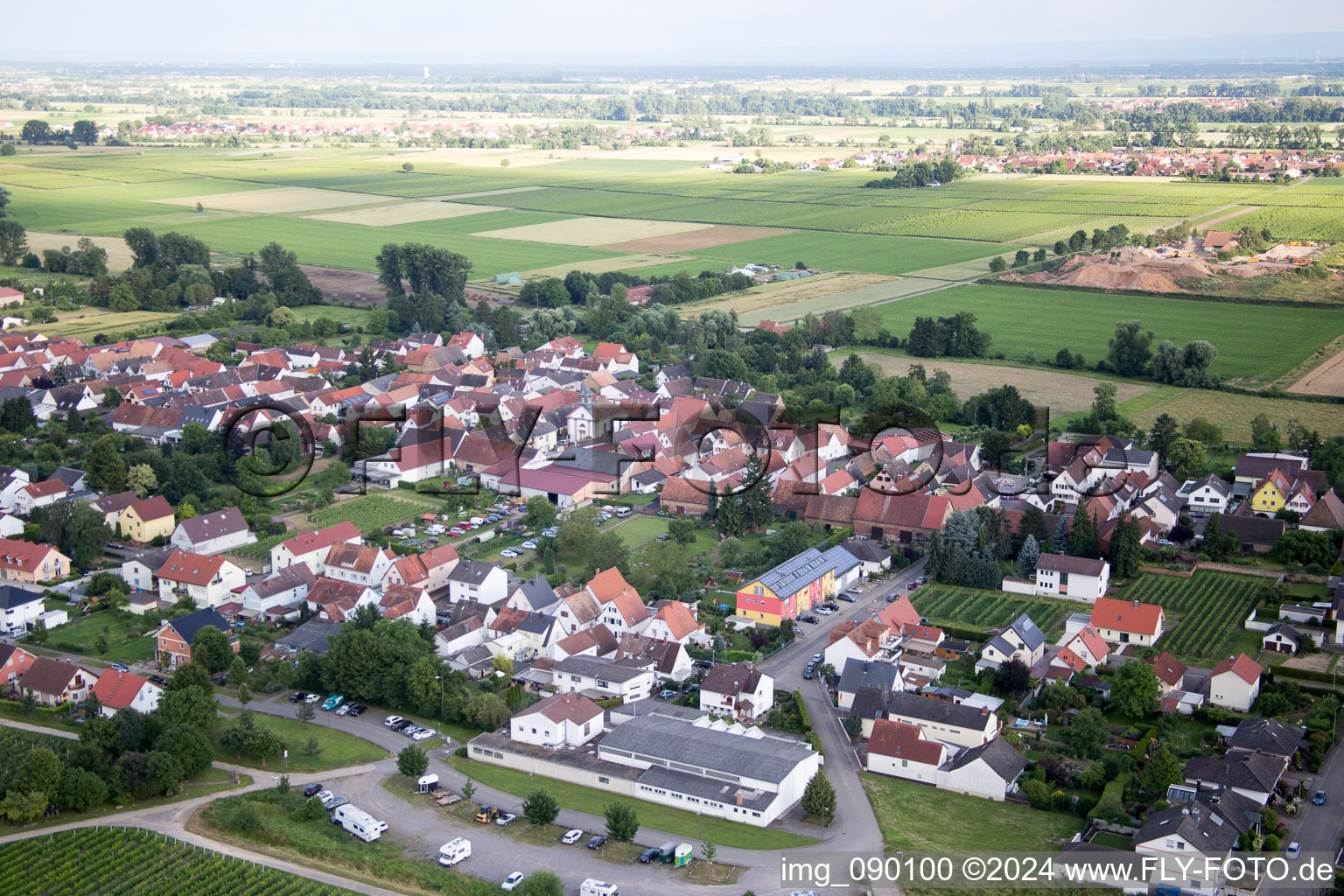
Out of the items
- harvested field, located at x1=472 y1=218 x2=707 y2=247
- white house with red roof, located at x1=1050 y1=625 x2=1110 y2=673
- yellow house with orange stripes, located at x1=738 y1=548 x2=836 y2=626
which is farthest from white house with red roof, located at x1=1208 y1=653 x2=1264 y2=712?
harvested field, located at x1=472 y1=218 x2=707 y2=247

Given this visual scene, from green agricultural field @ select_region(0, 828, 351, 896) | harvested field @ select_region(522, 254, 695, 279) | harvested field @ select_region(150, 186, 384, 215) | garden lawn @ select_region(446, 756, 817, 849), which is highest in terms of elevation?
harvested field @ select_region(150, 186, 384, 215)

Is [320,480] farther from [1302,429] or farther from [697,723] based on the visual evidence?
[1302,429]

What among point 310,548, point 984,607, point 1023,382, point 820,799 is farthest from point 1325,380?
point 310,548

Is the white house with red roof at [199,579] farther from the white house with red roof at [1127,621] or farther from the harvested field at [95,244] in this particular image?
the harvested field at [95,244]

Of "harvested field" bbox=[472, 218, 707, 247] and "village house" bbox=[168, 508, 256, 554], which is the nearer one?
"village house" bbox=[168, 508, 256, 554]

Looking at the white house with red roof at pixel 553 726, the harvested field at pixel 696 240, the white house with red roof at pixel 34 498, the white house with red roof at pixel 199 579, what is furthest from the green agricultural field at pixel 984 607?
the harvested field at pixel 696 240

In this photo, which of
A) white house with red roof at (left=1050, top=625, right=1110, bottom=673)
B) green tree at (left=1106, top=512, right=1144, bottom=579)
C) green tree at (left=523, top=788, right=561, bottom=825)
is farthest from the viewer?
green tree at (left=1106, top=512, right=1144, bottom=579)

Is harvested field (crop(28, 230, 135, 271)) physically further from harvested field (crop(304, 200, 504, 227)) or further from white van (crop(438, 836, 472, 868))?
white van (crop(438, 836, 472, 868))
